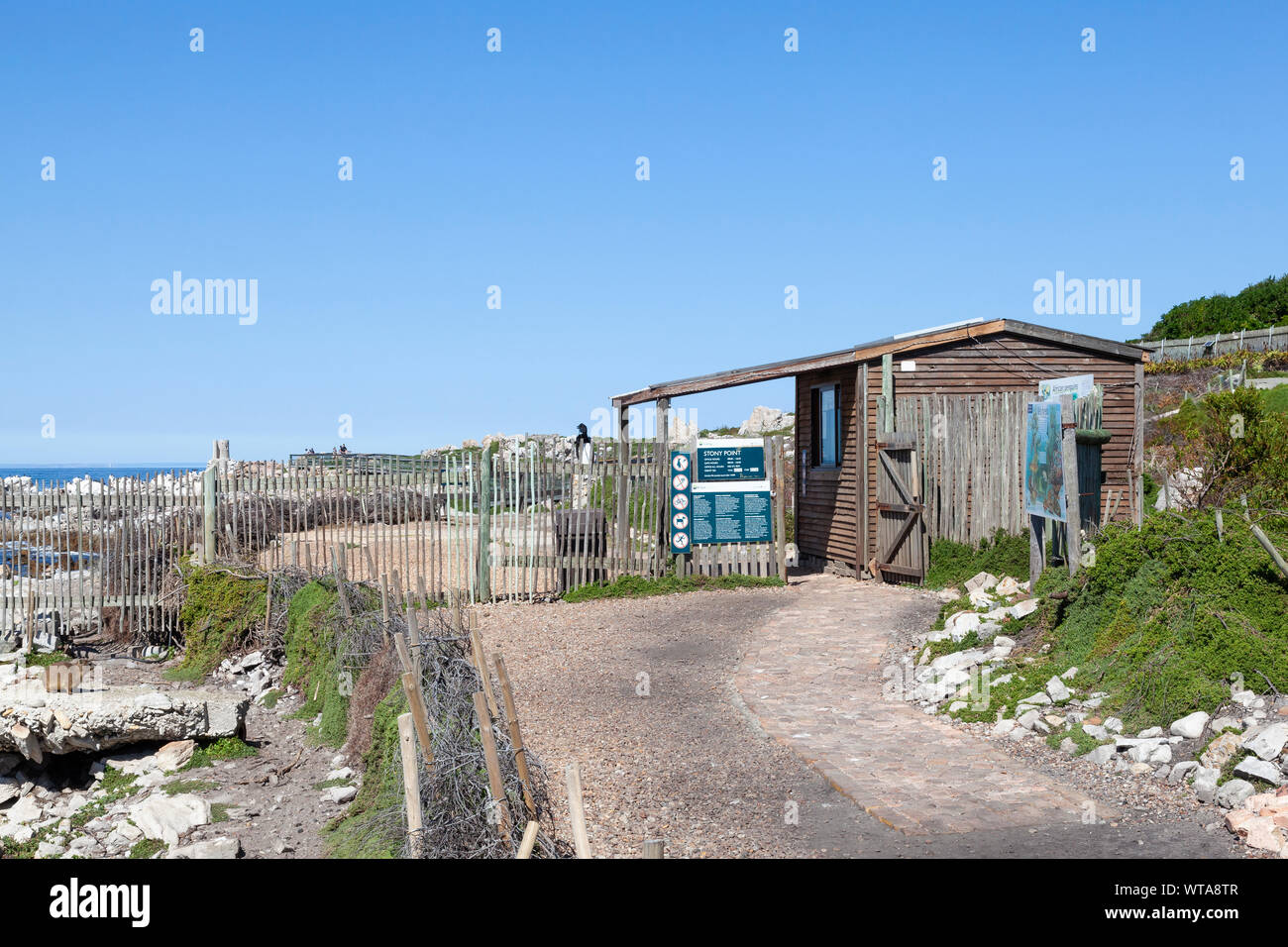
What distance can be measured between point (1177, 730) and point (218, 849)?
6418mm

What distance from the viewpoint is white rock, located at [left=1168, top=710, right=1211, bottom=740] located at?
6844 mm

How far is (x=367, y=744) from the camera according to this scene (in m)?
8.34

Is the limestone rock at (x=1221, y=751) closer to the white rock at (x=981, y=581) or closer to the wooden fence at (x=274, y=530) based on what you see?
the white rock at (x=981, y=581)

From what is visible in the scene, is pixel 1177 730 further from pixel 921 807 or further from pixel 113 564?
pixel 113 564

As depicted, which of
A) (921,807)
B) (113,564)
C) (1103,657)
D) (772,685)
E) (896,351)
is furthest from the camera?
(896,351)

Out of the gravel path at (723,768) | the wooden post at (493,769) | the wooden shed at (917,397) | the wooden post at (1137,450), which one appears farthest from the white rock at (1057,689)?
the wooden shed at (917,397)

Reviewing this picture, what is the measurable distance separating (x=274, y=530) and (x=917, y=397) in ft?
31.2

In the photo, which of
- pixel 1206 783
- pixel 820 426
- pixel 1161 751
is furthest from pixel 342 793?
pixel 820 426

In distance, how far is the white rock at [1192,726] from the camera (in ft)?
22.5

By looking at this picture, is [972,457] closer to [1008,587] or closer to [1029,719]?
[1008,587]

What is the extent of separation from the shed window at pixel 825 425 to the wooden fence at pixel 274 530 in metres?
4.07

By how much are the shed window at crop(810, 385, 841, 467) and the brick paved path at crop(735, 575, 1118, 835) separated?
4982mm

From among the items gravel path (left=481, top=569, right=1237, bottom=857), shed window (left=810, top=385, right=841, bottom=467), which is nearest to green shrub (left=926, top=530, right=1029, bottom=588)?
gravel path (left=481, top=569, right=1237, bottom=857)
